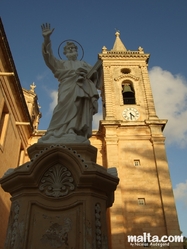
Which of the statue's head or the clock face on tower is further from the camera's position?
the clock face on tower

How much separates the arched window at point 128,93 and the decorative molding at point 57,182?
19533 millimetres

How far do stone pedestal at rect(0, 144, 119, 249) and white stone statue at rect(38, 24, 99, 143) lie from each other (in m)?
0.74

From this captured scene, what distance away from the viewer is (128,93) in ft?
77.4

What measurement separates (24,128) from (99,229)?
17352 mm

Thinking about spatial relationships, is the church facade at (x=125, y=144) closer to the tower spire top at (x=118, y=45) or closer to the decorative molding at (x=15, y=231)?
the tower spire top at (x=118, y=45)

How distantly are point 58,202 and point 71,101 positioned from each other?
2.09m

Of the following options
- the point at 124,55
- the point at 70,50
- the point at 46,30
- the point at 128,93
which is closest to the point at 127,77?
the point at 128,93

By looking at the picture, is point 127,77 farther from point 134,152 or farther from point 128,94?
point 134,152

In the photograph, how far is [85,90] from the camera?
518 cm

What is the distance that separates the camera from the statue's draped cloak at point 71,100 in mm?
4824

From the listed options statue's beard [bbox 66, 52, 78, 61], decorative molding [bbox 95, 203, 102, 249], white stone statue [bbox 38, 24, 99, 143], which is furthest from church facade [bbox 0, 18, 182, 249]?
decorative molding [bbox 95, 203, 102, 249]
